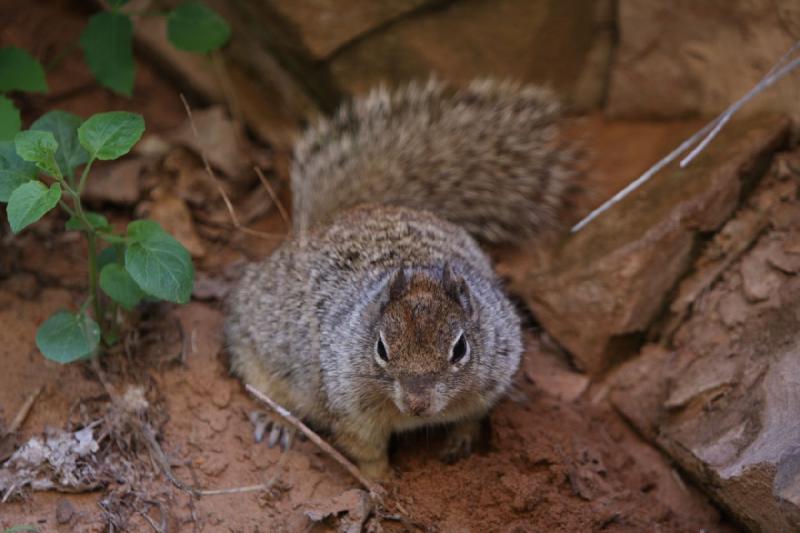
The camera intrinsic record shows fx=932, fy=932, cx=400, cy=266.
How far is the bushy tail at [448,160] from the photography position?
4953 mm

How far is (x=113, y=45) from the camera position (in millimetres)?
4742

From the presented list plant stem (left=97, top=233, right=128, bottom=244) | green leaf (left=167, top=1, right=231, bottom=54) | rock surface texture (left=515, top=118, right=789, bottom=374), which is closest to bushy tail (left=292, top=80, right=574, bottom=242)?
rock surface texture (left=515, top=118, right=789, bottom=374)

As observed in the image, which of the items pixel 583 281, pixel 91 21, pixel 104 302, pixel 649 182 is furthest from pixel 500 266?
pixel 91 21

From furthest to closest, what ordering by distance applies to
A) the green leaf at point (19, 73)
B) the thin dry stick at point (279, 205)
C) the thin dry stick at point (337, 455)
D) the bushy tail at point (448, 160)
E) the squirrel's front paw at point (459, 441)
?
the thin dry stick at point (279, 205) → the bushy tail at point (448, 160) → the green leaf at point (19, 73) → the squirrel's front paw at point (459, 441) → the thin dry stick at point (337, 455)

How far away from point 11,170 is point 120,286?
68 cm

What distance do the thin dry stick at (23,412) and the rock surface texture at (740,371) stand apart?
2.81 m

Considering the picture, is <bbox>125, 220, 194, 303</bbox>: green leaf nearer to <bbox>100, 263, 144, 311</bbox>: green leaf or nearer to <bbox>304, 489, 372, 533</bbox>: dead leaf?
<bbox>100, 263, 144, 311</bbox>: green leaf

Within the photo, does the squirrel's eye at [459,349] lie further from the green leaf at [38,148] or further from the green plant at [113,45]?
the green plant at [113,45]

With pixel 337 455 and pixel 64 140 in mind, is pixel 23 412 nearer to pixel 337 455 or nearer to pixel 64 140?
pixel 64 140

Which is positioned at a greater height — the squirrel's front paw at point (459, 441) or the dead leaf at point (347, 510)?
the squirrel's front paw at point (459, 441)

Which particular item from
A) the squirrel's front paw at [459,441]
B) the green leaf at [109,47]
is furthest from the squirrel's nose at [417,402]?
the green leaf at [109,47]

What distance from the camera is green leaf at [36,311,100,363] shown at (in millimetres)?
4078

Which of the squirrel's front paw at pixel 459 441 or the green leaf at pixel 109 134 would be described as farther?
the squirrel's front paw at pixel 459 441

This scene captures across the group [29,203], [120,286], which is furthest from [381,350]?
[29,203]
